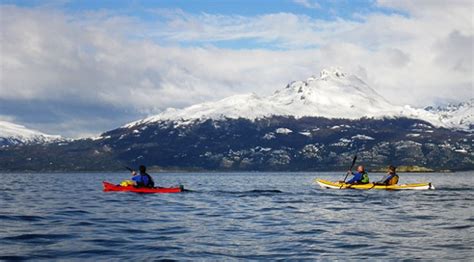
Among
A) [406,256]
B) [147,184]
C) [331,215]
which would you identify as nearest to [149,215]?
[331,215]

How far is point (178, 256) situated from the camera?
25.9 metres

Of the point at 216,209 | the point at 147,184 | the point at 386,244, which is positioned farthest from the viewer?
the point at 147,184

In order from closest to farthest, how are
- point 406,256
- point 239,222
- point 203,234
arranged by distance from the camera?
point 406,256 → point 203,234 → point 239,222

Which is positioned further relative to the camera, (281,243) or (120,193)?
(120,193)

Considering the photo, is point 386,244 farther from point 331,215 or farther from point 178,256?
point 331,215

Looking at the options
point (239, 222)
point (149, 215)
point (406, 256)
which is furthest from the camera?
point (149, 215)

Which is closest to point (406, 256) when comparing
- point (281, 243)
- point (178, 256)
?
point (281, 243)

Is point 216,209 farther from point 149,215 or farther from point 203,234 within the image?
point 203,234

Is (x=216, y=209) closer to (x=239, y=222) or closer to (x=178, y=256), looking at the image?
(x=239, y=222)

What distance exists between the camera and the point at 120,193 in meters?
72.3

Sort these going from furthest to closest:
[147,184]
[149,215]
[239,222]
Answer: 1. [147,184]
2. [149,215]
3. [239,222]

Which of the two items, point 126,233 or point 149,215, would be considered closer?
point 126,233

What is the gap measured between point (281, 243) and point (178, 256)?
6.05 m

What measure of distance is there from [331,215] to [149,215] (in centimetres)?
1383
